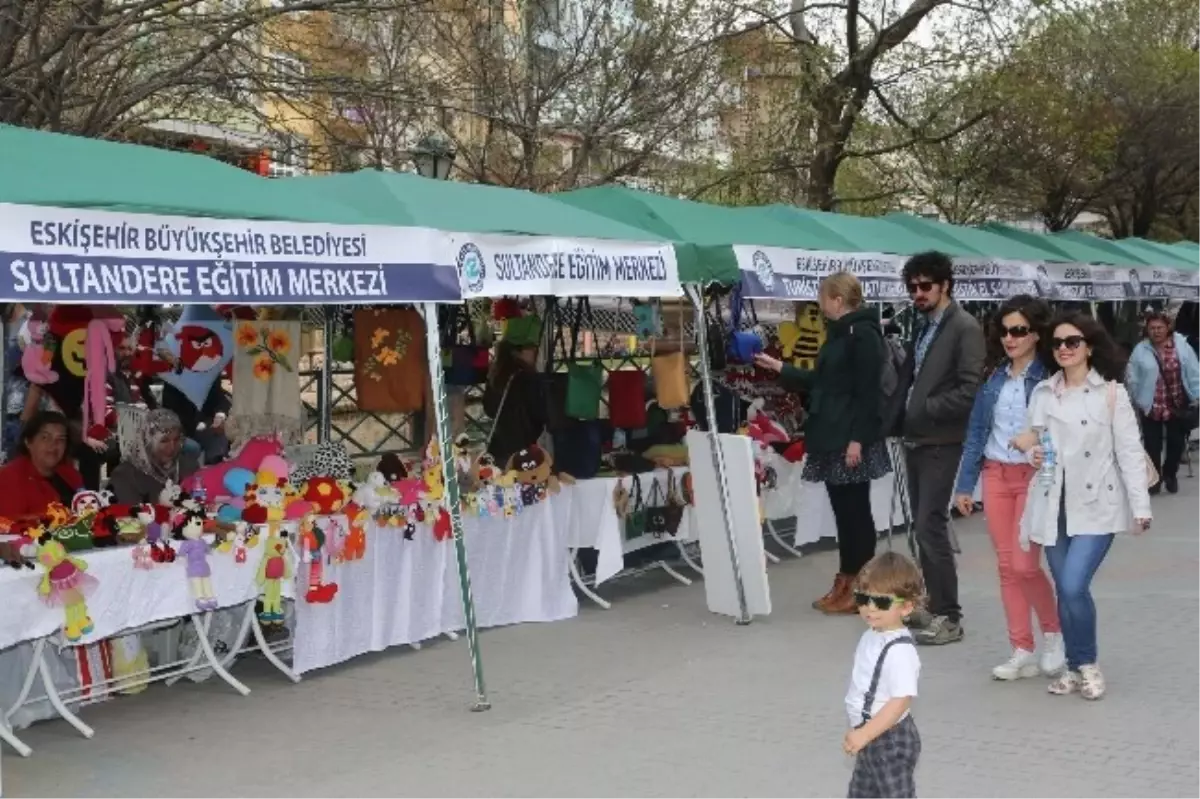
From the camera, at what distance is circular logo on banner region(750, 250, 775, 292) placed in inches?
340

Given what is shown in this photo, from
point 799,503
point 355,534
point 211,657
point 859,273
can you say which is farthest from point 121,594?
point 859,273

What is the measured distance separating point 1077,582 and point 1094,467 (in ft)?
1.65

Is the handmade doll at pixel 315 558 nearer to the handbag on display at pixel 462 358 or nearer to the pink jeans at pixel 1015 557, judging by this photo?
the pink jeans at pixel 1015 557

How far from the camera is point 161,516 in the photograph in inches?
247

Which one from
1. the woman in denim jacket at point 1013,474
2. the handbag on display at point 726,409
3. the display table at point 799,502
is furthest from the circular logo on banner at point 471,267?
the display table at point 799,502

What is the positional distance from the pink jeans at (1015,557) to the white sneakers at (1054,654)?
0.12 ft

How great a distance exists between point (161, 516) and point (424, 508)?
140 cm

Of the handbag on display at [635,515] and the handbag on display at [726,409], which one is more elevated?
the handbag on display at [726,409]

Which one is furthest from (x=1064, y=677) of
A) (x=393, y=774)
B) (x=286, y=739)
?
(x=286, y=739)

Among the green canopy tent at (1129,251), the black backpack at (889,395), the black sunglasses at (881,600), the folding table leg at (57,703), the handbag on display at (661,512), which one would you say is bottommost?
the folding table leg at (57,703)

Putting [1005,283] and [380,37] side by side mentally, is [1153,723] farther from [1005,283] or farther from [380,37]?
[380,37]

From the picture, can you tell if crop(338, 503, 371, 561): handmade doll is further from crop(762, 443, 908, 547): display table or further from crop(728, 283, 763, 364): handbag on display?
crop(728, 283, 763, 364): handbag on display

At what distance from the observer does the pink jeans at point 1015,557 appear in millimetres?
6324

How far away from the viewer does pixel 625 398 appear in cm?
927
